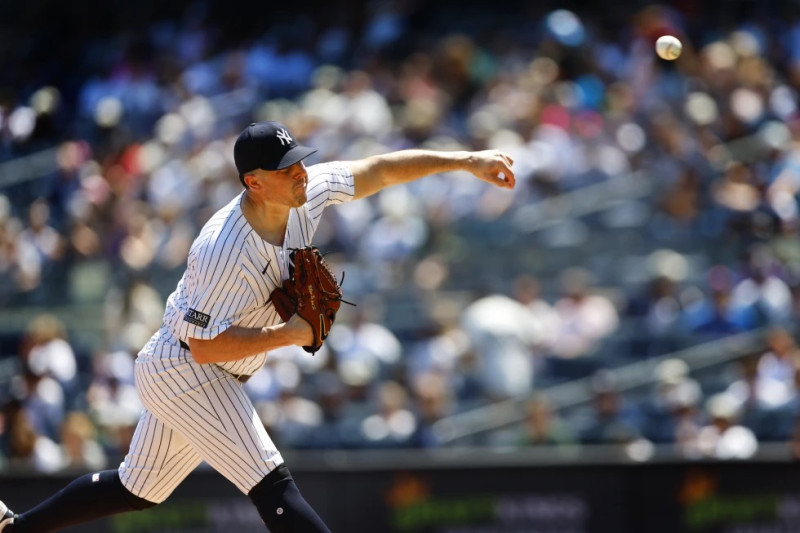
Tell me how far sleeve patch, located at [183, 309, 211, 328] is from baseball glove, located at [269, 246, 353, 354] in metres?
0.27

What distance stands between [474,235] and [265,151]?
7017mm

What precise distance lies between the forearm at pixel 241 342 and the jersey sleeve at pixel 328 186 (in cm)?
66

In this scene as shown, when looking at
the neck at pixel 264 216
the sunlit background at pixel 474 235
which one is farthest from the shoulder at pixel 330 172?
the sunlit background at pixel 474 235

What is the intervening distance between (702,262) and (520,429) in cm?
235

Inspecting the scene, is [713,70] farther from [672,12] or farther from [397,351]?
[397,351]

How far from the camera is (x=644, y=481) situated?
27.8 ft

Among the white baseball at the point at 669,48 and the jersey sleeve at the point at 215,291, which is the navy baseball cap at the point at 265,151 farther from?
the white baseball at the point at 669,48

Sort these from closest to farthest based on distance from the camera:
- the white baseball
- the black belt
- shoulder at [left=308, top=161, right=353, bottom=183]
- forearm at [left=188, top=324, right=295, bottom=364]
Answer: forearm at [left=188, top=324, right=295, bottom=364]
the black belt
shoulder at [left=308, top=161, right=353, bottom=183]
the white baseball

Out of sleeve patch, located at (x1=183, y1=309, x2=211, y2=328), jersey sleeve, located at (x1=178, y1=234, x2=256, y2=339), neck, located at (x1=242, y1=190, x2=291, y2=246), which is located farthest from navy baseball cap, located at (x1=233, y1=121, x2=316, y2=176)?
sleeve patch, located at (x1=183, y1=309, x2=211, y2=328)

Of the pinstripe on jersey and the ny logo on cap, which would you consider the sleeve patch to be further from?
the ny logo on cap

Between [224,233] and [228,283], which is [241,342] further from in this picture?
[224,233]

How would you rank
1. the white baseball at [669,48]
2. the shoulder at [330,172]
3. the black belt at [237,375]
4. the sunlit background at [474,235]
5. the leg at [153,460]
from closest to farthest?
1. the black belt at [237,375]
2. the leg at [153,460]
3. the shoulder at [330,172]
4. the white baseball at [669,48]
5. the sunlit background at [474,235]

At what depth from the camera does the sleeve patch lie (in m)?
4.87

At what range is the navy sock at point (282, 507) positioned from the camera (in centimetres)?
488
